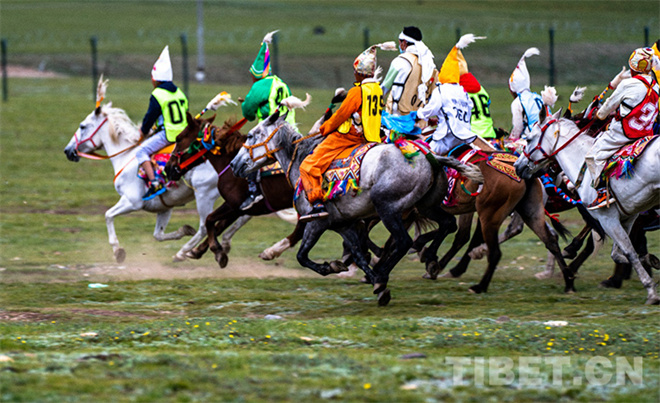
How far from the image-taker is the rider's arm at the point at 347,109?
10539 millimetres

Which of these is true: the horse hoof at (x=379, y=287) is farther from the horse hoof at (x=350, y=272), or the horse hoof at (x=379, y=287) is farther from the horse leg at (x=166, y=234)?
the horse leg at (x=166, y=234)

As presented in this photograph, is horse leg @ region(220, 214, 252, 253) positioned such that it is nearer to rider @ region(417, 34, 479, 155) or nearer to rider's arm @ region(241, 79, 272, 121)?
rider's arm @ region(241, 79, 272, 121)

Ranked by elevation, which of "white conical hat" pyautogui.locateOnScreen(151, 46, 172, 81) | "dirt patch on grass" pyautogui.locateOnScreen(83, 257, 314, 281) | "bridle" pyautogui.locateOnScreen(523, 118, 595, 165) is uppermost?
"white conical hat" pyautogui.locateOnScreen(151, 46, 172, 81)

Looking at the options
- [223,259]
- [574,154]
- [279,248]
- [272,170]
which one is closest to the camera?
[574,154]

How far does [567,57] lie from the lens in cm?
3366

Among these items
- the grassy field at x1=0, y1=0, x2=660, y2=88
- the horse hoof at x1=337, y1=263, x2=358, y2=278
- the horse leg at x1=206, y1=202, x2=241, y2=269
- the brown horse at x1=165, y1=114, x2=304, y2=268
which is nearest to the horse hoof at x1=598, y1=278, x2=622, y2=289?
the horse hoof at x1=337, y1=263, x2=358, y2=278

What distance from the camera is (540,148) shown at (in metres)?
11.1

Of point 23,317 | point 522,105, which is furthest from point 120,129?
point 522,105

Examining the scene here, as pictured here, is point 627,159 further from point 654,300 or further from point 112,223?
point 112,223

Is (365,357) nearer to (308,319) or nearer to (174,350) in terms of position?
(174,350)

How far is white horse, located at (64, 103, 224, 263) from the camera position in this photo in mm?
13680

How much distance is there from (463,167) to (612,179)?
1589 mm

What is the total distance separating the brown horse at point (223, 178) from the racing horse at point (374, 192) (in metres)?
1.26

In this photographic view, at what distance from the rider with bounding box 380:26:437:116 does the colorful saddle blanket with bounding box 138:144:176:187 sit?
11.7ft
